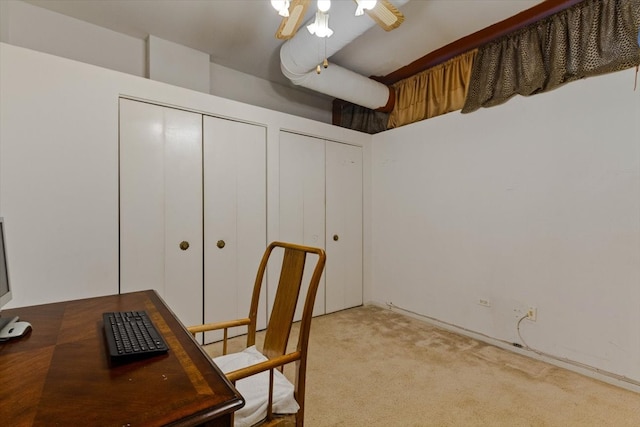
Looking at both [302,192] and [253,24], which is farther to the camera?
[302,192]

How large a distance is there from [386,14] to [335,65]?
1.34m

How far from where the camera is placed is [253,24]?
2.61 meters

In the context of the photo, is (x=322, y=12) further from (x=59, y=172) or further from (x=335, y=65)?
(x=59, y=172)

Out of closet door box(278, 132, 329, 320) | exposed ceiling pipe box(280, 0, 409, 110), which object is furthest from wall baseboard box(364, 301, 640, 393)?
exposed ceiling pipe box(280, 0, 409, 110)

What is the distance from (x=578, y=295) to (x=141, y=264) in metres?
3.20

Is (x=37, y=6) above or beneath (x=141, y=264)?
above

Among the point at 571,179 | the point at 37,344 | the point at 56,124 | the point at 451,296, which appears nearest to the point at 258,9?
the point at 56,124

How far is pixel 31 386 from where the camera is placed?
743 mm

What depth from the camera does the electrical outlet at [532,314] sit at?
2355 millimetres

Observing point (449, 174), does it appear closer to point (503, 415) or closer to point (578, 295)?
point (578, 295)

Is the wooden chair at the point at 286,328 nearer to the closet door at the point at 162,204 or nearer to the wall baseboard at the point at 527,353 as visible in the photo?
the closet door at the point at 162,204

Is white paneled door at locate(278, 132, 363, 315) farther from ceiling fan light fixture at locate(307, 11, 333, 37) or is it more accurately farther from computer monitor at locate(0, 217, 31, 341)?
computer monitor at locate(0, 217, 31, 341)

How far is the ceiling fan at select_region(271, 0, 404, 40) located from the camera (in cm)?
159

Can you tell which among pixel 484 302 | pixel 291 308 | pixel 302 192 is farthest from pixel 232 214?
pixel 484 302
